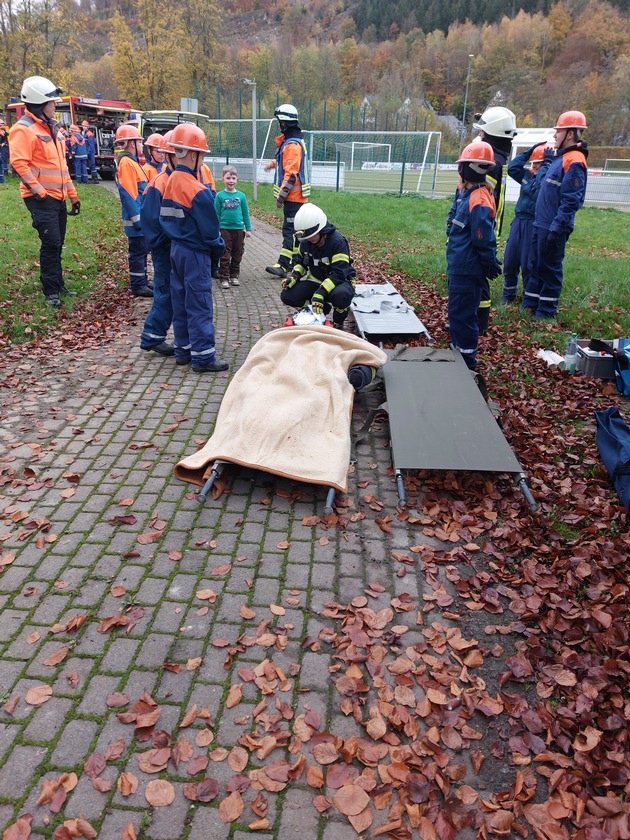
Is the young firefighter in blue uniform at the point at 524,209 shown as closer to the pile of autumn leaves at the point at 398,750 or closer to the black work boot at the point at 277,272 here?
the black work boot at the point at 277,272

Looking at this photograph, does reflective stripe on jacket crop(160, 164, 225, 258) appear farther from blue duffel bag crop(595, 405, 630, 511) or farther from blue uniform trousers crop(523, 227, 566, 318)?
blue uniform trousers crop(523, 227, 566, 318)

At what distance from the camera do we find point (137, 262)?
9.53 metres

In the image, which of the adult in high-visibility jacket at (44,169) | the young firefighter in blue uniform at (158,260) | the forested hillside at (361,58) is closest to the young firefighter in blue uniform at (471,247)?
the young firefighter in blue uniform at (158,260)

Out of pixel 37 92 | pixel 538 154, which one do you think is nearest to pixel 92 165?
pixel 37 92

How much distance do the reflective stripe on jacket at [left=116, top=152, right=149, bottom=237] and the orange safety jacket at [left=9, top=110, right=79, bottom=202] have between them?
0.78 metres

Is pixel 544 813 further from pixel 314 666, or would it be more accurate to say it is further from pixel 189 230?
pixel 189 230

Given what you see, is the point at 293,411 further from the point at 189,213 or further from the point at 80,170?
the point at 80,170

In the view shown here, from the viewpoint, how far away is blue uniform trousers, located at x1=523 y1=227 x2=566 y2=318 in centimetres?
813

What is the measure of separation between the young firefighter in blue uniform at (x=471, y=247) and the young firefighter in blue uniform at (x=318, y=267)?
46.9 inches

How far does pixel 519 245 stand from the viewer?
29.2ft

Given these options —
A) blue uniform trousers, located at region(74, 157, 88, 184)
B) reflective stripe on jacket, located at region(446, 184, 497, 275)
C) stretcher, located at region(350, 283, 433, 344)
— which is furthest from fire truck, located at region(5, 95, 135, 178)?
reflective stripe on jacket, located at region(446, 184, 497, 275)

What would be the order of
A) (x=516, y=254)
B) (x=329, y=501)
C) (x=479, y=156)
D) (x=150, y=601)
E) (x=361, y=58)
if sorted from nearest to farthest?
(x=150, y=601)
(x=329, y=501)
(x=479, y=156)
(x=516, y=254)
(x=361, y=58)

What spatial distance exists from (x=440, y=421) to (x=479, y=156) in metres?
2.64

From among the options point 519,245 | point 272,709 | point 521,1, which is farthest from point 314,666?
point 521,1
